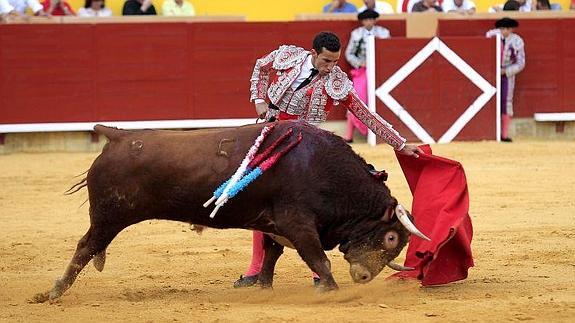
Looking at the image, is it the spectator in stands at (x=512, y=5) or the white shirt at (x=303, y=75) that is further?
the spectator in stands at (x=512, y=5)

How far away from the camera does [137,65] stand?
36.4ft

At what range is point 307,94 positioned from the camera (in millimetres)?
4980

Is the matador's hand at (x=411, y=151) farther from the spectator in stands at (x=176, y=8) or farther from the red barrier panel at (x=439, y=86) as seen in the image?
the spectator in stands at (x=176, y=8)

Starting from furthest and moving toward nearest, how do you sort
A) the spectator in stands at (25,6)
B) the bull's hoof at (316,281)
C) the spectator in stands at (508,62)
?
the spectator in stands at (508,62)
the spectator in stands at (25,6)
the bull's hoof at (316,281)

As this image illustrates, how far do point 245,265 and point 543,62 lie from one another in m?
6.92

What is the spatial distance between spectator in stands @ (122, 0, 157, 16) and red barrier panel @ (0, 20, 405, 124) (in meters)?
0.43

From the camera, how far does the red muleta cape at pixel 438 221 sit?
4926mm

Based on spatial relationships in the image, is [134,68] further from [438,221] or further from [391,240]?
[391,240]

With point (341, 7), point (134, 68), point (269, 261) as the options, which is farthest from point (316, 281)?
point (341, 7)

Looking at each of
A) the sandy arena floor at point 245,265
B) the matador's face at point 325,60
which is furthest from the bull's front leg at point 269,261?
the matador's face at point 325,60

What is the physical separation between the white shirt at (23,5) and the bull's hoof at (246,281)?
6645 mm

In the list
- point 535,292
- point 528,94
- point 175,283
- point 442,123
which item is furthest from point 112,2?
point 535,292

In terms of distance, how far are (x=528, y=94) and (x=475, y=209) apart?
4.74m

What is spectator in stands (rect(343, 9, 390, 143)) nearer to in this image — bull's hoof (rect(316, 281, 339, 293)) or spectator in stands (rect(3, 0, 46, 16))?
spectator in stands (rect(3, 0, 46, 16))
